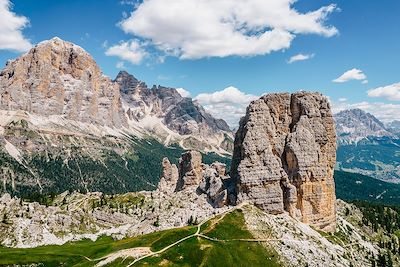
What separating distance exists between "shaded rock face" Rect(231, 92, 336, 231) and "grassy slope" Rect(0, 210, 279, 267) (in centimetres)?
1832

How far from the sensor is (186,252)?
117 metres

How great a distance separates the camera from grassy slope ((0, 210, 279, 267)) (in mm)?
114188

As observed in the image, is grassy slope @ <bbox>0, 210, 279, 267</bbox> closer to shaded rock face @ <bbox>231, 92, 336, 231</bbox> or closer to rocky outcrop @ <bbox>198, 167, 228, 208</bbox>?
shaded rock face @ <bbox>231, 92, 336, 231</bbox>

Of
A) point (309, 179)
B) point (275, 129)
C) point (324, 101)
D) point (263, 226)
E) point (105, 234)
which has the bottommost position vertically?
point (105, 234)

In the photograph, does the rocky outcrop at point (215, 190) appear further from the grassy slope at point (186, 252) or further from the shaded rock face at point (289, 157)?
the grassy slope at point (186, 252)

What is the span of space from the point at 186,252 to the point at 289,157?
61535mm

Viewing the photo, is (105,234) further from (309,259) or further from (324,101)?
(324,101)

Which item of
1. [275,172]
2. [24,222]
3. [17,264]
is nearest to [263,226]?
[275,172]

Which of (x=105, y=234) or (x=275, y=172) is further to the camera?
(x=105, y=234)

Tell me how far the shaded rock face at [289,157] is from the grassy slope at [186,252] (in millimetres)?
18321

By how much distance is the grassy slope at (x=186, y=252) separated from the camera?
114188 millimetres

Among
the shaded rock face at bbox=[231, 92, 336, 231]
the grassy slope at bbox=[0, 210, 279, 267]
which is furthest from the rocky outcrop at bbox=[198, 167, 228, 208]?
the grassy slope at bbox=[0, 210, 279, 267]

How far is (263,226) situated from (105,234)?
68590mm

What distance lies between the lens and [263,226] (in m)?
136
